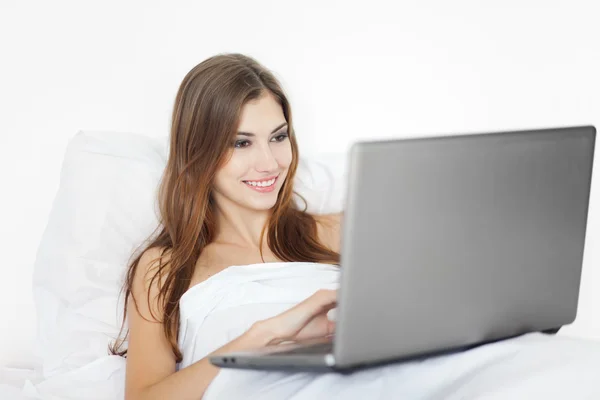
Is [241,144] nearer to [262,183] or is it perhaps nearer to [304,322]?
[262,183]

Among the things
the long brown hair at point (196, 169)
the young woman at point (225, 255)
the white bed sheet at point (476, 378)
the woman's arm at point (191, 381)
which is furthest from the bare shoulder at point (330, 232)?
the white bed sheet at point (476, 378)

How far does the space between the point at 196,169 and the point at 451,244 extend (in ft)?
3.29

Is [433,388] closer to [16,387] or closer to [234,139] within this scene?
[234,139]

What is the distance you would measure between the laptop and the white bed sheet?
0.04m

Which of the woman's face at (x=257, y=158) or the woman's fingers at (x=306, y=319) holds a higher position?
the woman's face at (x=257, y=158)

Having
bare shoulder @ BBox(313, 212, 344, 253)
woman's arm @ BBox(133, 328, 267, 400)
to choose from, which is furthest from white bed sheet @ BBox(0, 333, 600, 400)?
bare shoulder @ BBox(313, 212, 344, 253)

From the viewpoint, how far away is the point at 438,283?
1278 millimetres

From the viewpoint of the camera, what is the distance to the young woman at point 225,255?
1733 millimetres

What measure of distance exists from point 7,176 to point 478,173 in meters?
1.71

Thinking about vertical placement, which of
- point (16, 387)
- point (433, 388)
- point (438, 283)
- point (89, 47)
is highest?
point (89, 47)

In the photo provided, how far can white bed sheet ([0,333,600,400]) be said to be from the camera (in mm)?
1368

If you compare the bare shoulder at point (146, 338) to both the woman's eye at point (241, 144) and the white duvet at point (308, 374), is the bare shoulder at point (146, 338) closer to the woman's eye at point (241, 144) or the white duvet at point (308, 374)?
the white duvet at point (308, 374)

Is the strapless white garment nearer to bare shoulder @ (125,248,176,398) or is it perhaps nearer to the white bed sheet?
the white bed sheet

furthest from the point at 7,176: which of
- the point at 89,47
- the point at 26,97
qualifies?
the point at 89,47
